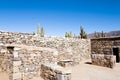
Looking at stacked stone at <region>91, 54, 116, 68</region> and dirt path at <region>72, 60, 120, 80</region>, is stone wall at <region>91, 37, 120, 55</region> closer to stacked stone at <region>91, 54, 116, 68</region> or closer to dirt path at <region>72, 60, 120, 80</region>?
stacked stone at <region>91, 54, 116, 68</region>

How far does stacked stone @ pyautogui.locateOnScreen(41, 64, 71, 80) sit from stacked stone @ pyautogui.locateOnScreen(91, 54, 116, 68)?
6225 mm

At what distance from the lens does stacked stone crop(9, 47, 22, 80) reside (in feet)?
23.4

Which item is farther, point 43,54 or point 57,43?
point 57,43

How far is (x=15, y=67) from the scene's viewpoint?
718 centimetres

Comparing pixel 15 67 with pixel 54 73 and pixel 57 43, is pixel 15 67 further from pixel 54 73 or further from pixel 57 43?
→ pixel 57 43

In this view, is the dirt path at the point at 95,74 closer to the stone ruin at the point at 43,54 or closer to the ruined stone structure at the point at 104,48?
the stone ruin at the point at 43,54

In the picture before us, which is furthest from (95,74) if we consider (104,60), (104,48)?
(104,48)

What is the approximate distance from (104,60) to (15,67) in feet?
26.1

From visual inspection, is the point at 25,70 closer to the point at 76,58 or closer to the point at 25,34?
the point at 25,34

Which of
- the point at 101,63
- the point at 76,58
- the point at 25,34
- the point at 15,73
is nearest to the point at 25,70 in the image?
the point at 15,73

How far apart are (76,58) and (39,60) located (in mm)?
8646

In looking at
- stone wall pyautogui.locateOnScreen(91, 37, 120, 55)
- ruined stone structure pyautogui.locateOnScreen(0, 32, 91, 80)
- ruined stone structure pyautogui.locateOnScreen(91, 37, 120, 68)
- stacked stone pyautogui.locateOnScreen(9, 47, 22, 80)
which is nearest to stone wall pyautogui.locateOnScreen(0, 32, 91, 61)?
ruined stone structure pyautogui.locateOnScreen(0, 32, 91, 80)

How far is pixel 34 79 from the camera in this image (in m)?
7.79

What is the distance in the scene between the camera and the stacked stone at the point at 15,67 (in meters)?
7.14
